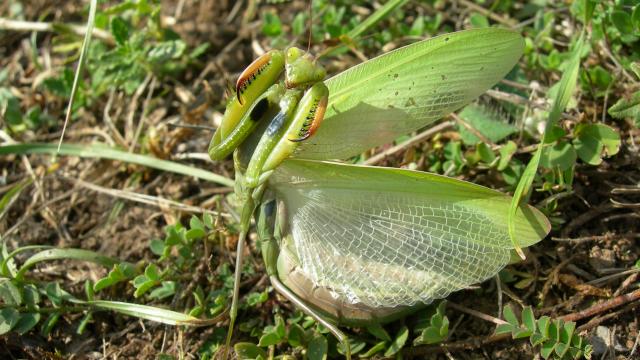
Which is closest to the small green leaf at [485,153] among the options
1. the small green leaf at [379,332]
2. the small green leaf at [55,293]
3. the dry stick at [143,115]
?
the small green leaf at [379,332]

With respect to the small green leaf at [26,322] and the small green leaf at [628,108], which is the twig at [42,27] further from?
the small green leaf at [628,108]

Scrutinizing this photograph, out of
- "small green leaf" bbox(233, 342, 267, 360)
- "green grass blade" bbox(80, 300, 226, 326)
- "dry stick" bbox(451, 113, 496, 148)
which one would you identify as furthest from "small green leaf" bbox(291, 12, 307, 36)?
"small green leaf" bbox(233, 342, 267, 360)

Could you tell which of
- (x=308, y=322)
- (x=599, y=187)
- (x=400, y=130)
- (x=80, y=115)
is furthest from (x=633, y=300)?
(x=80, y=115)

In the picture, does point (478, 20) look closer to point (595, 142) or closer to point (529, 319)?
point (595, 142)

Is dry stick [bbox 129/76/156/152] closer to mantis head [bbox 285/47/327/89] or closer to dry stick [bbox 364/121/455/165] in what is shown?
dry stick [bbox 364/121/455/165]

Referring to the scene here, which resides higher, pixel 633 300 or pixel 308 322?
pixel 633 300

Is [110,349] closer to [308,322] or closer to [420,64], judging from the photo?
[308,322]
